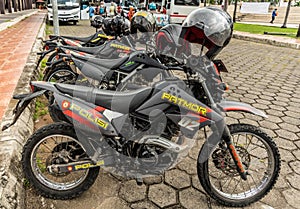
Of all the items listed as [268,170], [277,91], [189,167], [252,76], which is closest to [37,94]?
[189,167]

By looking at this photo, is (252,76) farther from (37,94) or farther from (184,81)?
(37,94)

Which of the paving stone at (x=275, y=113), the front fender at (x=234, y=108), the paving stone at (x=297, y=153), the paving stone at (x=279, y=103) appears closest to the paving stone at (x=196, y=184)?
the front fender at (x=234, y=108)

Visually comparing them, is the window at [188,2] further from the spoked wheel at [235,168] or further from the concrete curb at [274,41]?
the spoked wheel at [235,168]

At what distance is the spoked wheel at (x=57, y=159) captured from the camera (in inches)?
79.6

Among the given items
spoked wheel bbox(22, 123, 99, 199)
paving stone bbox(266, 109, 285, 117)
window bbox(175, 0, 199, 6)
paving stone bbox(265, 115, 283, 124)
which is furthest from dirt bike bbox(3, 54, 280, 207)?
window bbox(175, 0, 199, 6)

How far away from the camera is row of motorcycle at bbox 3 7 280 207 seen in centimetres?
195

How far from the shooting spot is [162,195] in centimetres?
228

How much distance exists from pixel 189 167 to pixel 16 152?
170 centimetres

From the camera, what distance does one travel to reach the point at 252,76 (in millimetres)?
6336

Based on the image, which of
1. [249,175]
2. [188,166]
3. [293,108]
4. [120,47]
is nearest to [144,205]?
[188,166]

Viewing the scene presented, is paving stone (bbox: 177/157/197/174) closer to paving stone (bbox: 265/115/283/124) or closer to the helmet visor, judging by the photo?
the helmet visor

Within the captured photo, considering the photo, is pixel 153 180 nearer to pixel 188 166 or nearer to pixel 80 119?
pixel 188 166

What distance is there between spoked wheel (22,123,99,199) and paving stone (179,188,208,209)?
0.81 metres

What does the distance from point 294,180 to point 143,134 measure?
5.54 feet
